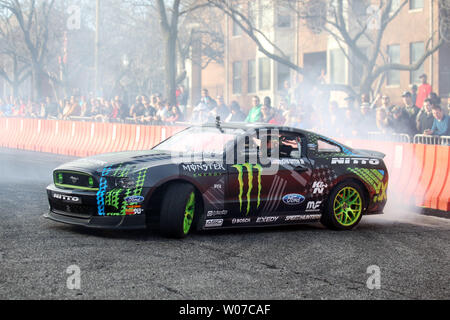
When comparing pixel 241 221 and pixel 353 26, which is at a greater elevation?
pixel 353 26

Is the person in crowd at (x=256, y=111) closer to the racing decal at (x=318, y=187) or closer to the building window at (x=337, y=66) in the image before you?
the racing decal at (x=318, y=187)

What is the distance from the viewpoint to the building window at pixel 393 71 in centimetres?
3338

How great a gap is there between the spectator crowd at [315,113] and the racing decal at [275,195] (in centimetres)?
151

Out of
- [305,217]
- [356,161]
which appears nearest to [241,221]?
[305,217]

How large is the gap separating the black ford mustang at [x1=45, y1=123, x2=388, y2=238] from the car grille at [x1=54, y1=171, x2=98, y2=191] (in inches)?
0.4

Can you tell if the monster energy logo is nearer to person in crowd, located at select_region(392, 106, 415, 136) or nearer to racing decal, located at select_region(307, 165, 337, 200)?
racing decal, located at select_region(307, 165, 337, 200)

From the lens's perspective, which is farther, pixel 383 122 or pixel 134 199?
pixel 383 122

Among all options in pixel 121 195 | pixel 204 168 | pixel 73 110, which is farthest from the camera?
pixel 73 110

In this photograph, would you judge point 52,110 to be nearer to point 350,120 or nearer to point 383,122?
point 350,120

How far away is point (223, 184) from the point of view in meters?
8.04

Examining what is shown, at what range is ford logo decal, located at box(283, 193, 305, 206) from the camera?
851 cm

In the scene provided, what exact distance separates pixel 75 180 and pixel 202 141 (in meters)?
1.66
